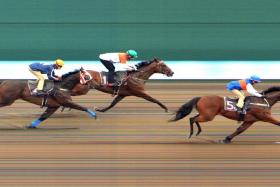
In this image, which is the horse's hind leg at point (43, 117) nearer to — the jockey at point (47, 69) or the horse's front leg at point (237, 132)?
the jockey at point (47, 69)

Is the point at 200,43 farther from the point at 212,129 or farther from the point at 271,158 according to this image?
the point at 271,158

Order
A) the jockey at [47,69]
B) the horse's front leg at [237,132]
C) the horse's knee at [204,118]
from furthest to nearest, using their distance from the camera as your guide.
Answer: the jockey at [47,69]
the horse's front leg at [237,132]
the horse's knee at [204,118]

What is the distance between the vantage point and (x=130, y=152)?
503 inches

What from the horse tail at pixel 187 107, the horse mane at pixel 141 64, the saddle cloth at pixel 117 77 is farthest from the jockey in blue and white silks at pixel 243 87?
the horse mane at pixel 141 64

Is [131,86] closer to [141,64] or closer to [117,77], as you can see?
[117,77]

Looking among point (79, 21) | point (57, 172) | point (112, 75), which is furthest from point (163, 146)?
point (79, 21)

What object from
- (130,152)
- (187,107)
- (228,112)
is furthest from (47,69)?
(228,112)

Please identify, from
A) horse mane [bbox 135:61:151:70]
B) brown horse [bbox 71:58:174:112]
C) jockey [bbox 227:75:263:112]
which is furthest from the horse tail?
horse mane [bbox 135:61:151:70]

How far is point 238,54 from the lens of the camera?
24.1m

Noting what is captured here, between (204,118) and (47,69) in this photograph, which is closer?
(204,118)

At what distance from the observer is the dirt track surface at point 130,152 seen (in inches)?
428

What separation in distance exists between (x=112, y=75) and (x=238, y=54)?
7.77 m

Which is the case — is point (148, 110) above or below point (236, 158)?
below
